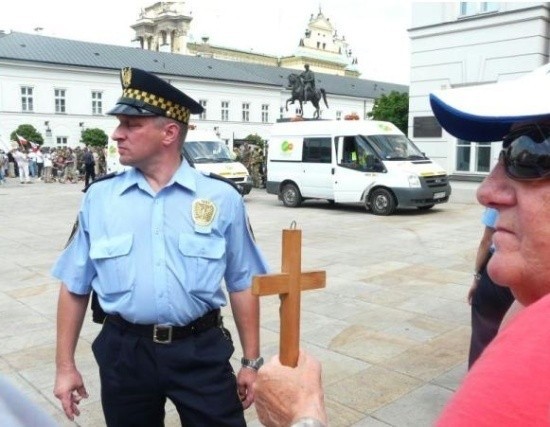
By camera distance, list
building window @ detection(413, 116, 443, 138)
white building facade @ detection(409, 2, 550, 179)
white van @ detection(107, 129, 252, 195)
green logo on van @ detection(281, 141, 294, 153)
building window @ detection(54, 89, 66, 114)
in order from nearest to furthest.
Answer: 1. green logo on van @ detection(281, 141, 294, 153)
2. white van @ detection(107, 129, 252, 195)
3. white building facade @ detection(409, 2, 550, 179)
4. building window @ detection(413, 116, 443, 138)
5. building window @ detection(54, 89, 66, 114)

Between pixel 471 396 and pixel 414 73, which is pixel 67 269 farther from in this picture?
pixel 414 73

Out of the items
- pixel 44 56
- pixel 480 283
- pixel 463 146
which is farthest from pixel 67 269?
pixel 44 56

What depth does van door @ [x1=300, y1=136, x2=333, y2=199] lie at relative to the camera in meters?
14.3

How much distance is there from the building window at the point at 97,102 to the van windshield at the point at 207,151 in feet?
127

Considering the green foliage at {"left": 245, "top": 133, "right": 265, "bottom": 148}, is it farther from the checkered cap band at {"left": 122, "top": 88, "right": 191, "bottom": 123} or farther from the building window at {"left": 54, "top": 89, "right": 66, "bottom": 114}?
the checkered cap band at {"left": 122, "top": 88, "right": 191, "bottom": 123}

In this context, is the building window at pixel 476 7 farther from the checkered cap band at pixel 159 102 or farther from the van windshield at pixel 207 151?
the checkered cap band at pixel 159 102

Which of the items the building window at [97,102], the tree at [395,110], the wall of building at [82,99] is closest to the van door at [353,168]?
the tree at [395,110]

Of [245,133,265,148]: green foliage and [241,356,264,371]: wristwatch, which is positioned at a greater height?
[245,133,265,148]: green foliage

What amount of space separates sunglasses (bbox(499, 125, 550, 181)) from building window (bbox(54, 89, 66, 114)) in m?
53.8

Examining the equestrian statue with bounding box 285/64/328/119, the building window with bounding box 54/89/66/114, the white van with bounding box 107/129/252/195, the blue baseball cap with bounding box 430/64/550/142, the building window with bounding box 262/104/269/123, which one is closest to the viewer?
the blue baseball cap with bounding box 430/64/550/142

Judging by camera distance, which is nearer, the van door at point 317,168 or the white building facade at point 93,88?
the van door at point 317,168

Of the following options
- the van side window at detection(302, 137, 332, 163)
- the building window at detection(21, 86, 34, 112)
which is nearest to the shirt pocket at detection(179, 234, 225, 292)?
the van side window at detection(302, 137, 332, 163)

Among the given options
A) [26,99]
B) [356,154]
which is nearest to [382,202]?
[356,154]

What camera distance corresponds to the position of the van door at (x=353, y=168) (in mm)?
13453
